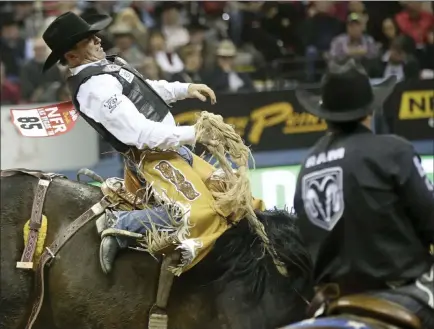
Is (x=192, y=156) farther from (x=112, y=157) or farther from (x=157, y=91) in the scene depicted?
(x=112, y=157)

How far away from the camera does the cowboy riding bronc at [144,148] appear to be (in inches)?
198

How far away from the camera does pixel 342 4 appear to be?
1574cm

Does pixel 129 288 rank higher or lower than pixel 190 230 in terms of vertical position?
lower

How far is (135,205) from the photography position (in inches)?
211

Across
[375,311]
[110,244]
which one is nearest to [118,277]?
[110,244]

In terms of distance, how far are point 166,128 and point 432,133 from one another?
29.8 ft

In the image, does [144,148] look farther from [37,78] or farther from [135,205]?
[37,78]

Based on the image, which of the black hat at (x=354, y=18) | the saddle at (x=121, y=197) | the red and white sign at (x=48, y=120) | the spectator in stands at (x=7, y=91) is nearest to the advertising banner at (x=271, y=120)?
the black hat at (x=354, y=18)

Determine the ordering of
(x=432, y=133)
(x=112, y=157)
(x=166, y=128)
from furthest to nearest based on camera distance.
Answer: (x=432, y=133) < (x=112, y=157) < (x=166, y=128)

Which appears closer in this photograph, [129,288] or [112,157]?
[129,288]

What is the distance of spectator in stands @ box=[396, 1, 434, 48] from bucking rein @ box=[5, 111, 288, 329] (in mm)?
10485

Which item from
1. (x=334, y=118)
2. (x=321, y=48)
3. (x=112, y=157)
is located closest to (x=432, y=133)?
(x=321, y=48)

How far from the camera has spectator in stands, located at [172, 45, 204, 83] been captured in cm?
1246

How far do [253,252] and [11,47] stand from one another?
8.89 metres
